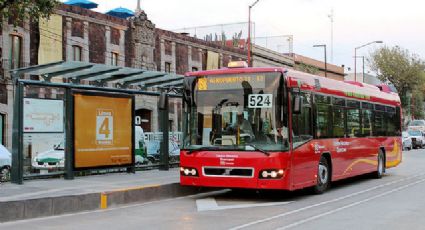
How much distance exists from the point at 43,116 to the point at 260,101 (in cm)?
553

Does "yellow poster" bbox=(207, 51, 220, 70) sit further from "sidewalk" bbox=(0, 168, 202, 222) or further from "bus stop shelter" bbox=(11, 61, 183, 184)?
"sidewalk" bbox=(0, 168, 202, 222)

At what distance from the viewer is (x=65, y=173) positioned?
14297mm

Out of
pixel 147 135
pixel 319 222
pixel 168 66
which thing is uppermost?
pixel 168 66

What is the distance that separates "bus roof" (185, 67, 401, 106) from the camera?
12.4 metres

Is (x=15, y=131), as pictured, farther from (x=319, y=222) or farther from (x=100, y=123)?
(x=319, y=222)

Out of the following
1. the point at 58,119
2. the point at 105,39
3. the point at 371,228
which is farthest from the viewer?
the point at 105,39

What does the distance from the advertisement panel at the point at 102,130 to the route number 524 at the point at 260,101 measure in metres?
5.05

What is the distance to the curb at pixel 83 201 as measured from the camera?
9891mm

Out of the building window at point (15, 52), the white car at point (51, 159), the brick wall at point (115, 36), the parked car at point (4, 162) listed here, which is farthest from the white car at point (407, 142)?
the white car at point (51, 159)

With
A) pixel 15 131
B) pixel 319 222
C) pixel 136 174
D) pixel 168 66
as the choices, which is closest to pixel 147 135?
pixel 136 174

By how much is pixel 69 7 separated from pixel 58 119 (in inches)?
597

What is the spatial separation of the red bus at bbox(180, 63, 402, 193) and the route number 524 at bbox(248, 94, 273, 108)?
2 cm

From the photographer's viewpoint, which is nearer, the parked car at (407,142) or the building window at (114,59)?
the building window at (114,59)

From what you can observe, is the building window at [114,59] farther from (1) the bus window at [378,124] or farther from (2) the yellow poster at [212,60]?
(1) the bus window at [378,124]
